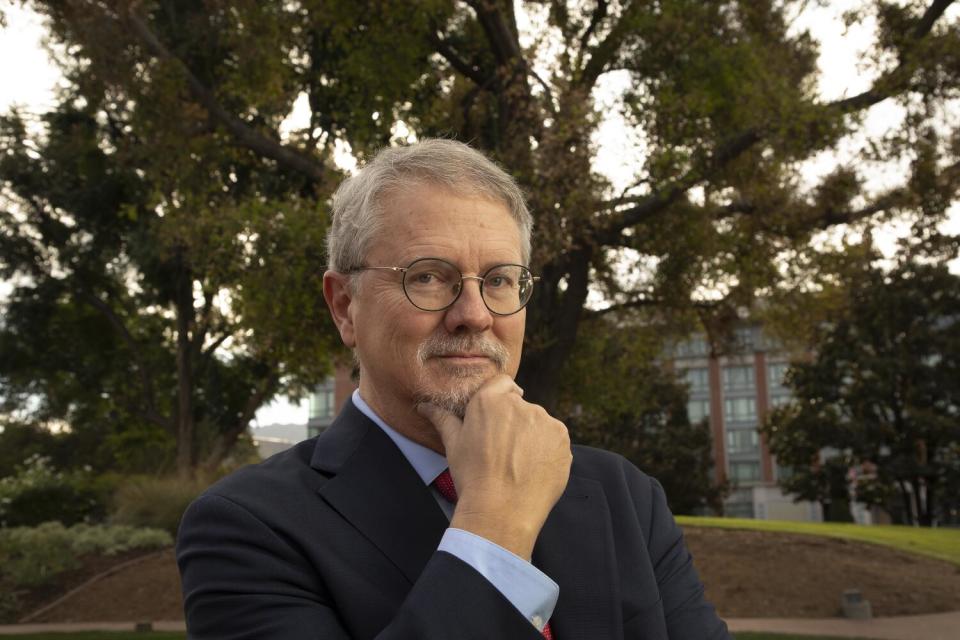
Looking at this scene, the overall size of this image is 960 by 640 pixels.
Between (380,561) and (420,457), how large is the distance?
1.10ft

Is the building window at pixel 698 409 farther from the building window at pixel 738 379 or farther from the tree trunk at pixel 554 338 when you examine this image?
the tree trunk at pixel 554 338

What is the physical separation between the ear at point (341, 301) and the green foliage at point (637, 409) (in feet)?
49.1

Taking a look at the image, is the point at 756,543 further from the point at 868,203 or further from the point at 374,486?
the point at 374,486

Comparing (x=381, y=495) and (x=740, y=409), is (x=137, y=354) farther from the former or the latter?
(x=740, y=409)

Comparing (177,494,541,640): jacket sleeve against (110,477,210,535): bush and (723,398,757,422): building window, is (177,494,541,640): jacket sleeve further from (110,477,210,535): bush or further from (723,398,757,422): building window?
(723,398,757,422): building window

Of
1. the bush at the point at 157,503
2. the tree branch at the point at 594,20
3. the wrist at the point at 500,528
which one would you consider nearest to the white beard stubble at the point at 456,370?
the wrist at the point at 500,528

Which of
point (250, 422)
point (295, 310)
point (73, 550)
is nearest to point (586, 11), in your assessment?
point (295, 310)

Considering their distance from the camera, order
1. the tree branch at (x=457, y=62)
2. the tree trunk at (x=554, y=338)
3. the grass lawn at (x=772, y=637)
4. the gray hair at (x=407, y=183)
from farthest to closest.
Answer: the tree branch at (x=457, y=62)
the tree trunk at (x=554, y=338)
the grass lawn at (x=772, y=637)
the gray hair at (x=407, y=183)

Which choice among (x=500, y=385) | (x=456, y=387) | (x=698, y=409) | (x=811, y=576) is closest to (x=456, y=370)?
(x=456, y=387)

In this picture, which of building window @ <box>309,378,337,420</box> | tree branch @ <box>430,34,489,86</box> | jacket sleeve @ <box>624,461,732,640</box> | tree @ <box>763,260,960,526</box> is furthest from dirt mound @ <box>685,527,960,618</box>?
building window @ <box>309,378,337,420</box>

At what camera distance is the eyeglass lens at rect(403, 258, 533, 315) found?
7.22 ft

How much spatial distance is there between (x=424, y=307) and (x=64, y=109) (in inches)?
904

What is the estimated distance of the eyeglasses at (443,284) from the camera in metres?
2.20

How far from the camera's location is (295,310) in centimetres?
1244
